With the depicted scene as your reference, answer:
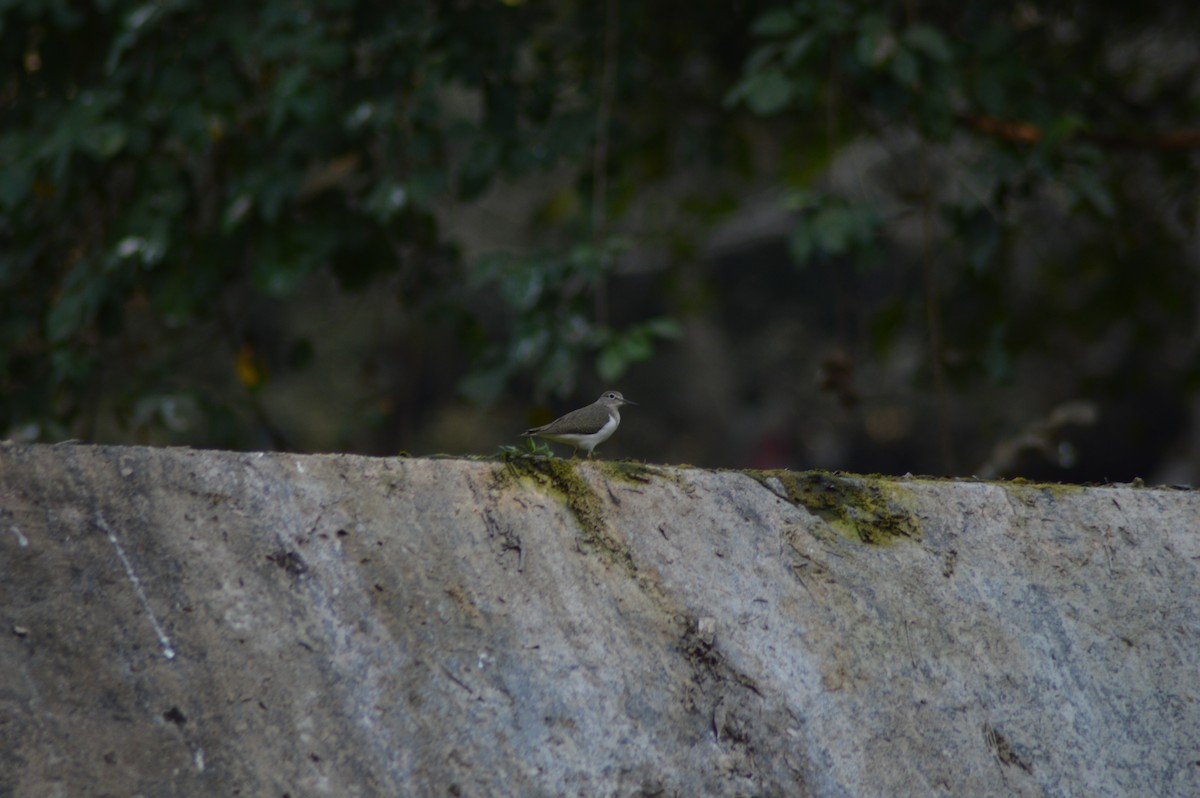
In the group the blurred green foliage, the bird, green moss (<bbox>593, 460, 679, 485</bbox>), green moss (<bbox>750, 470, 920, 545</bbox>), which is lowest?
the blurred green foliage

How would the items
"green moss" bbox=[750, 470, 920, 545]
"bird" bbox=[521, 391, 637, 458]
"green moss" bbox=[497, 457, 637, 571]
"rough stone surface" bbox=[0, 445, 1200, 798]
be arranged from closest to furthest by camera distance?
"rough stone surface" bbox=[0, 445, 1200, 798], "green moss" bbox=[497, 457, 637, 571], "green moss" bbox=[750, 470, 920, 545], "bird" bbox=[521, 391, 637, 458]

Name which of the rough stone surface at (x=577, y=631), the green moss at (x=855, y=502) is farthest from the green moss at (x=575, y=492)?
the green moss at (x=855, y=502)

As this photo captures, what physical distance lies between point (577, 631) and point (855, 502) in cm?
59

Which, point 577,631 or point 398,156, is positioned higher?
point 577,631

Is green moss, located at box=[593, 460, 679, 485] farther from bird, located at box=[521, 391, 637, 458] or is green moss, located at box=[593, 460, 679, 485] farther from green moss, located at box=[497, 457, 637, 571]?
bird, located at box=[521, 391, 637, 458]

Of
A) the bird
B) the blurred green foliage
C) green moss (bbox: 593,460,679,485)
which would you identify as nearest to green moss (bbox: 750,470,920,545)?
green moss (bbox: 593,460,679,485)

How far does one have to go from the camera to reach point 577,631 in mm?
1944

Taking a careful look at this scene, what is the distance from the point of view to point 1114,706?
7.00 ft

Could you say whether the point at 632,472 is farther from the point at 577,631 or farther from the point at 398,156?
the point at 398,156

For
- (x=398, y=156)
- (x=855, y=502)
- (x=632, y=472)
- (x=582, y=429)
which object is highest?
(x=632, y=472)

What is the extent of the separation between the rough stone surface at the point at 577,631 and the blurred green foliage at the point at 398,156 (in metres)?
2.30

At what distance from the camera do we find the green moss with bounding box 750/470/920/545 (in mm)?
2225

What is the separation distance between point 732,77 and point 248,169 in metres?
2.60

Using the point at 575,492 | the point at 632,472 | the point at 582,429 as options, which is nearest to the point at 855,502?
the point at 632,472
